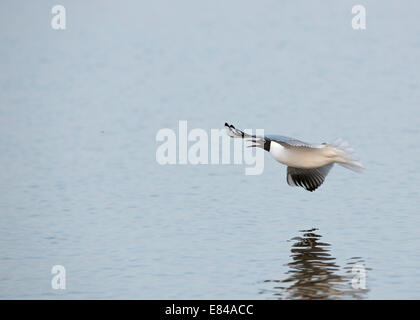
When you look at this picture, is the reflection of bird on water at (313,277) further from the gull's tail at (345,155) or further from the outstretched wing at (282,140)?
the outstretched wing at (282,140)

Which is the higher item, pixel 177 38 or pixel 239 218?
pixel 177 38

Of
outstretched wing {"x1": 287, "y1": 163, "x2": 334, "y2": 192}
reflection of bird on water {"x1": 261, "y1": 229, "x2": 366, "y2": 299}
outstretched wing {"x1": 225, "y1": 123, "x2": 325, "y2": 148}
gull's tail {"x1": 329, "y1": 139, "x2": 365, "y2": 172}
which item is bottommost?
reflection of bird on water {"x1": 261, "y1": 229, "x2": 366, "y2": 299}

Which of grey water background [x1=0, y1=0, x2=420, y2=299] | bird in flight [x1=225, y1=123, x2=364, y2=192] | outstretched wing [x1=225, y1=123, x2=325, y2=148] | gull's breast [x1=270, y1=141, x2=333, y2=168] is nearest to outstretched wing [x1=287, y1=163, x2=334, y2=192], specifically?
bird in flight [x1=225, y1=123, x2=364, y2=192]

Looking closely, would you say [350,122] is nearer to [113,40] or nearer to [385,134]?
[385,134]

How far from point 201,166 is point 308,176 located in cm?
366

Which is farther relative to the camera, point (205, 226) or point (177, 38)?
point (177, 38)

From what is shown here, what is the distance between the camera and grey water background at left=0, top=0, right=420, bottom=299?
13.9 metres

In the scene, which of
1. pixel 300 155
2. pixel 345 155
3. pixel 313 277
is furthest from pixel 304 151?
pixel 313 277

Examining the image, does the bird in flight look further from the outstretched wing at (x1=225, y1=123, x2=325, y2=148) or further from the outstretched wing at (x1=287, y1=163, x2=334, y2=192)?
the outstretched wing at (x1=287, y1=163, x2=334, y2=192)

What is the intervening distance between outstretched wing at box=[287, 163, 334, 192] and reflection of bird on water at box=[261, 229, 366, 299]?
3.65 feet

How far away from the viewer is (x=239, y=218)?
16.1m

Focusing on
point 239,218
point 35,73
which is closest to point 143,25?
point 35,73

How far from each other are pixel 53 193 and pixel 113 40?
13.8 metres

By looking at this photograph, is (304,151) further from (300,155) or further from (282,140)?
(282,140)
